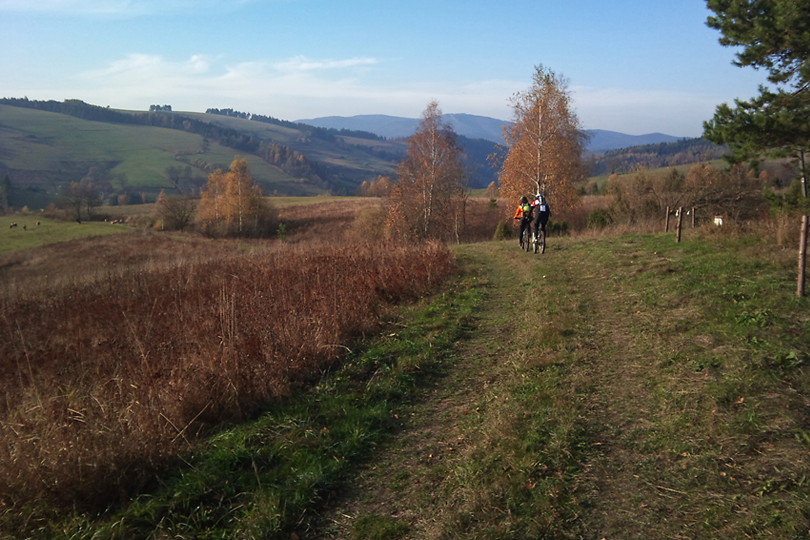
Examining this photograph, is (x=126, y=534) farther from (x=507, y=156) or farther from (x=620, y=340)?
(x=507, y=156)

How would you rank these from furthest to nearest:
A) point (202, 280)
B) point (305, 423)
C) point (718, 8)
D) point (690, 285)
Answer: point (202, 280) → point (718, 8) → point (690, 285) → point (305, 423)

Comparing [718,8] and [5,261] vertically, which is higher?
[718,8]

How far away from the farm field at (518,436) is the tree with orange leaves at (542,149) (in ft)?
76.2

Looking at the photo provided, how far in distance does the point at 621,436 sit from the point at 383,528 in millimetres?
2508

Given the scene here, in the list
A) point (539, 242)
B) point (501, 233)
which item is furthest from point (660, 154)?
point (539, 242)

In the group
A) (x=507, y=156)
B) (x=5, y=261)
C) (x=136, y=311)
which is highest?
(x=507, y=156)

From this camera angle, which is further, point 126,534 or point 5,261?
point 5,261

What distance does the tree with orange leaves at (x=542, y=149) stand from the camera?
31.8 meters

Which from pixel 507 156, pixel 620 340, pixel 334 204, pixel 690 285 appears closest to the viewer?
pixel 620 340

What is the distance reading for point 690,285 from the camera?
9.95m

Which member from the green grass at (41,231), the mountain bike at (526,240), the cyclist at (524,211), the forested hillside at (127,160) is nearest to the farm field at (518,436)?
the cyclist at (524,211)

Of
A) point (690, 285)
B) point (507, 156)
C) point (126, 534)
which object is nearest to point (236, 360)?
point (126, 534)

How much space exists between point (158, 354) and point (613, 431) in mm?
6073

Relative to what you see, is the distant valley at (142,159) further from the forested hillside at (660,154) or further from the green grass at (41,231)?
the green grass at (41,231)
